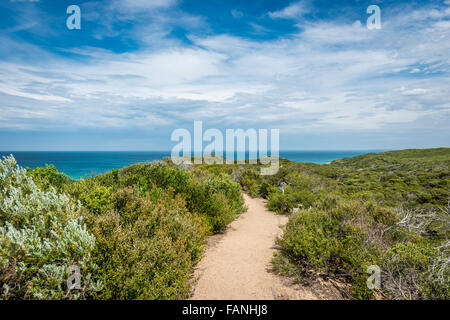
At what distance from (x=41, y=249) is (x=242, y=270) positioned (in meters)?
4.37

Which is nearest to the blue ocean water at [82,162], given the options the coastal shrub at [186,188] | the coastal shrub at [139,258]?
the coastal shrub at [186,188]

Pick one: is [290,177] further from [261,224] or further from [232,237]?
[232,237]

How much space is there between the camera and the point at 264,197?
17.0 meters

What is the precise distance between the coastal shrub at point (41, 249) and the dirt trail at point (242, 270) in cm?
244

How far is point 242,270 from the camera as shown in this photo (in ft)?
18.5

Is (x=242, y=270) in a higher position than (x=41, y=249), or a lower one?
lower

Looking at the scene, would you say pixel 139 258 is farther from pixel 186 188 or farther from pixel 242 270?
pixel 186 188

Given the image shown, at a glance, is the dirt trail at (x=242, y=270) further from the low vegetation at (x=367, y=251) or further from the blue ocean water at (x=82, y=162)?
the blue ocean water at (x=82, y=162)

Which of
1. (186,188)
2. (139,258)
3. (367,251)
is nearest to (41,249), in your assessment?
(139,258)

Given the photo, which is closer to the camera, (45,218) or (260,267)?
(45,218)

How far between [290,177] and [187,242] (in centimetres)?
1146

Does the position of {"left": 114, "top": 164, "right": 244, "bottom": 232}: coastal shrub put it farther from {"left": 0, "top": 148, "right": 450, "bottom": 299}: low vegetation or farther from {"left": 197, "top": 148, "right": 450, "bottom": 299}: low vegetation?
{"left": 197, "top": 148, "right": 450, "bottom": 299}: low vegetation

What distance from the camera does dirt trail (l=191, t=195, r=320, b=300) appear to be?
14.9 feet
